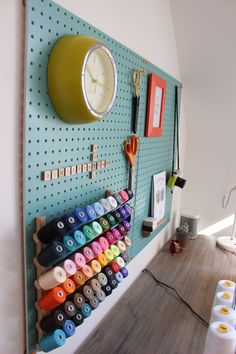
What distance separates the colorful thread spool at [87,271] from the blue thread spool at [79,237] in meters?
0.09

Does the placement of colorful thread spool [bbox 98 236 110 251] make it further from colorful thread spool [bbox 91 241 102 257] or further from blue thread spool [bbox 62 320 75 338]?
blue thread spool [bbox 62 320 75 338]

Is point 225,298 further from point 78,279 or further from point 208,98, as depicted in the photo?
point 208,98

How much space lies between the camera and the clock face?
70 centimetres

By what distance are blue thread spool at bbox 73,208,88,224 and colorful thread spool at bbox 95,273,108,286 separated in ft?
0.68

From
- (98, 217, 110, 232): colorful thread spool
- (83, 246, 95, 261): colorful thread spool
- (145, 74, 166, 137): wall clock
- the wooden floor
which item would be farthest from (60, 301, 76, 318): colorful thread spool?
(145, 74, 166, 137): wall clock

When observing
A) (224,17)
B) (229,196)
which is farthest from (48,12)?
(229,196)

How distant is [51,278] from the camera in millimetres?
648

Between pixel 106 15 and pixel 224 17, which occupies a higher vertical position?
pixel 224 17

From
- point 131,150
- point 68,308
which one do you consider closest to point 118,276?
point 68,308

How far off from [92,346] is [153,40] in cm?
129

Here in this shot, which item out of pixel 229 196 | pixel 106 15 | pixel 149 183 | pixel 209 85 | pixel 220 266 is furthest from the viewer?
pixel 229 196

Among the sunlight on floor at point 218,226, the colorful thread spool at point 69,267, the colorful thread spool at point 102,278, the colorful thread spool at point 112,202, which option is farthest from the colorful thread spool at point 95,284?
the sunlight on floor at point 218,226

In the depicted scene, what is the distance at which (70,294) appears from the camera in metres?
0.74

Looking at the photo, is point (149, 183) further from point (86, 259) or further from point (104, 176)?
point (86, 259)
